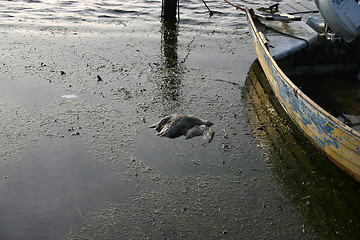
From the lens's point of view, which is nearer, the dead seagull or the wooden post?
the dead seagull

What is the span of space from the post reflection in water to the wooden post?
30.1 inches

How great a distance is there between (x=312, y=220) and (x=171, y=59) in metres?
6.14

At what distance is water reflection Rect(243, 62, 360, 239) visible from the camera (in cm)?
470

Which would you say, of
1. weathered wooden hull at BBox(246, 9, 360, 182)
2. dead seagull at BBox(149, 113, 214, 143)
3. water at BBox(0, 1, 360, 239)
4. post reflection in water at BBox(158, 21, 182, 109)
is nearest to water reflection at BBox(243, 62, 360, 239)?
water at BBox(0, 1, 360, 239)

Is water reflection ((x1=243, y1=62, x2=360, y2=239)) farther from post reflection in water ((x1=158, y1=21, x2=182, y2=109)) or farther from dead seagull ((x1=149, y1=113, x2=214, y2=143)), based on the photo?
post reflection in water ((x1=158, y1=21, x2=182, y2=109))

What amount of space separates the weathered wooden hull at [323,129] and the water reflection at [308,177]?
9.1 inches

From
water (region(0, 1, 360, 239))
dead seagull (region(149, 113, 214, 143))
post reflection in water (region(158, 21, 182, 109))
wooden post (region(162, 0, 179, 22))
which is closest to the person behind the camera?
water (region(0, 1, 360, 239))

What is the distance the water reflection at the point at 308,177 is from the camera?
4.70 m

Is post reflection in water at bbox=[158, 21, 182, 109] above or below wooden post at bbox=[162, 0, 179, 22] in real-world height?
below

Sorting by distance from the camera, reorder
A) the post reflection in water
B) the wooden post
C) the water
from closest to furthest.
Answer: the water, the post reflection in water, the wooden post

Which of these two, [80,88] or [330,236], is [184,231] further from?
[80,88]

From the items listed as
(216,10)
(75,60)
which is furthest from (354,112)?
(216,10)

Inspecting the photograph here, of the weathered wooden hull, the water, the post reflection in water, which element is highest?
the weathered wooden hull

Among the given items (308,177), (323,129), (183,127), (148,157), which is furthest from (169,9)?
(308,177)
